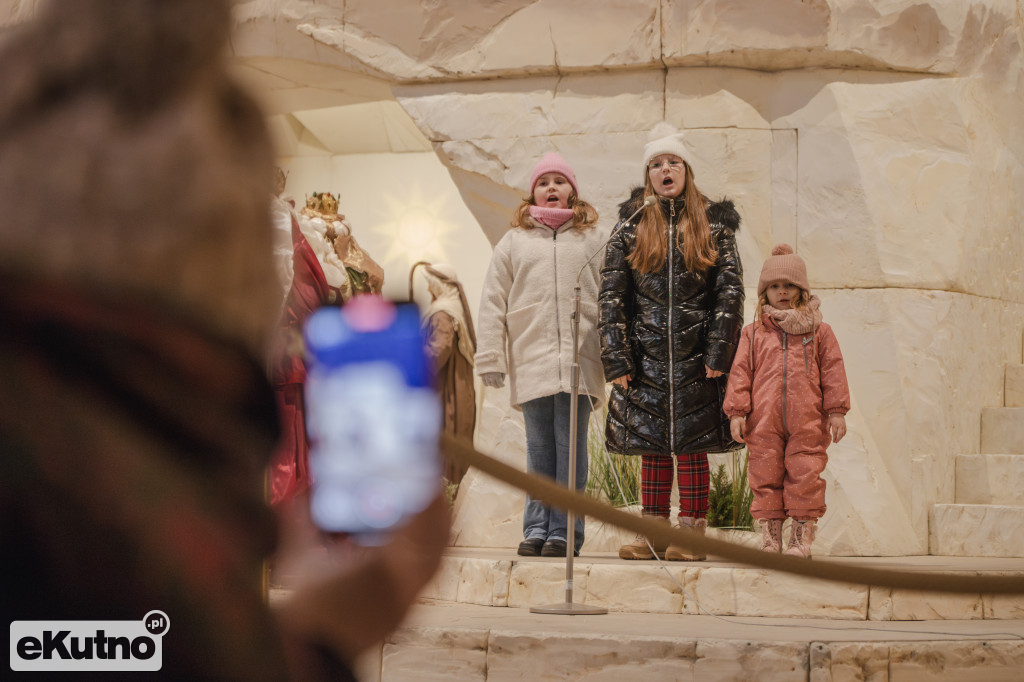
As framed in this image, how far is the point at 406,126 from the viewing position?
950cm

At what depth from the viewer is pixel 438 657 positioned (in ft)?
11.2

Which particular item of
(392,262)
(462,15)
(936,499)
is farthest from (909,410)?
(392,262)

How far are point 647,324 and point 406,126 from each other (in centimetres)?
533

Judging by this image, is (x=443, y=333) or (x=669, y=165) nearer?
(x=669, y=165)

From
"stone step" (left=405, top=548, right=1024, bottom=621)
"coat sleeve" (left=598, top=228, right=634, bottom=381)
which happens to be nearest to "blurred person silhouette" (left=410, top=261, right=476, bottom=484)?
"coat sleeve" (left=598, top=228, right=634, bottom=381)

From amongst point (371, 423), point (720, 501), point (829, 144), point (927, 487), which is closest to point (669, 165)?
point (720, 501)

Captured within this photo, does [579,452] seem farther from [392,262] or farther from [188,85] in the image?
[392,262]

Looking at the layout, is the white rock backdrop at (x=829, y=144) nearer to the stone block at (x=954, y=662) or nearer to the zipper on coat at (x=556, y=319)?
the zipper on coat at (x=556, y=319)

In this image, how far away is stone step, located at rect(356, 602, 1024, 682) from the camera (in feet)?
10.3

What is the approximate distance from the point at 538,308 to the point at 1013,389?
10.6ft

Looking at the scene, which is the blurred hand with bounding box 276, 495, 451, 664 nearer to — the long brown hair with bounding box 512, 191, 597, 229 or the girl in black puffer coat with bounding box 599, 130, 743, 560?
the girl in black puffer coat with bounding box 599, 130, 743, 560

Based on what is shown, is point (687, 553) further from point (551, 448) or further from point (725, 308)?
point (725, 308)

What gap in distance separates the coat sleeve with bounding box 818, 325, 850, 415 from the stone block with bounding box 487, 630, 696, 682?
1.53 metres

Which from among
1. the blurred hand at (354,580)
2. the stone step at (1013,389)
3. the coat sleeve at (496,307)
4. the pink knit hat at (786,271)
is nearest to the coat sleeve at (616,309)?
the coat sleeve at (496,307)
